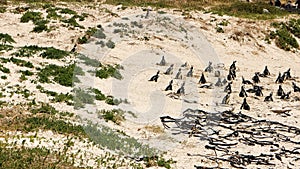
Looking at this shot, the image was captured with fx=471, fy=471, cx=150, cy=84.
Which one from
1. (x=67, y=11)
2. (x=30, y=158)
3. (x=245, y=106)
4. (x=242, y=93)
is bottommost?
(x=242, y=93)

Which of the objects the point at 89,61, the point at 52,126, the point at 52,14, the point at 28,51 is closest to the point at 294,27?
the point at 52,14

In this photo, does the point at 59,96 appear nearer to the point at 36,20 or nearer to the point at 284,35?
the point at 36,20

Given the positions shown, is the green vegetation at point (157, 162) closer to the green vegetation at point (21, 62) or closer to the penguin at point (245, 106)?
the penguin at point (245, 106)

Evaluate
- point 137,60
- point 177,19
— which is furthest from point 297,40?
point 137,60

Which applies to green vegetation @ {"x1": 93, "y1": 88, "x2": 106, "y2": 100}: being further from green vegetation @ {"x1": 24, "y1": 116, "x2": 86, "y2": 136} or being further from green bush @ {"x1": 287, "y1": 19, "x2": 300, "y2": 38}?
green bush @ {"x1": 287, "y1": 19, "x2": 300, "y2": 38}

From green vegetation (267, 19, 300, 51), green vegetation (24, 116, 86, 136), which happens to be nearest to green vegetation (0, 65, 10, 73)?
green vegetation (24, 116, 86, 136)

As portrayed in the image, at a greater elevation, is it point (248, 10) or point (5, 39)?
point (248, 10)

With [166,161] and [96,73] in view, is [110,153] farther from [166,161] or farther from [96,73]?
[96,73]
